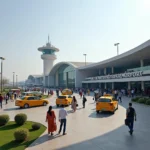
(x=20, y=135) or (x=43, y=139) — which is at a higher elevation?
(x=20, y=135)

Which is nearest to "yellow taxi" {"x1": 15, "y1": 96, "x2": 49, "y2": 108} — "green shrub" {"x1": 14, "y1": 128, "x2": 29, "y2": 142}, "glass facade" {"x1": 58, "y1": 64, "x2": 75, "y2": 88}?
"green shrub" {"x1": 14, "y1": 128, "x2": 29, "y2": 142}

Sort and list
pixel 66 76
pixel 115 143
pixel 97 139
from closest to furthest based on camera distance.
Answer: pixel 115 143 < pixel 97 139 < pixel 66 76

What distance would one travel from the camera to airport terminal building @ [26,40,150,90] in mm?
33875

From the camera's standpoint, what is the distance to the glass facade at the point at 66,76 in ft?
233

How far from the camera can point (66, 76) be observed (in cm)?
7775

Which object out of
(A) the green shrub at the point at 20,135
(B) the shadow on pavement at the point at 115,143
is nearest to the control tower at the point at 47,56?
(B) the shadow on pavement at the point at 115,143

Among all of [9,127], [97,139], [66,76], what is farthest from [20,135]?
[66,76]

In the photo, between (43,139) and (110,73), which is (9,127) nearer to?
(43,139)

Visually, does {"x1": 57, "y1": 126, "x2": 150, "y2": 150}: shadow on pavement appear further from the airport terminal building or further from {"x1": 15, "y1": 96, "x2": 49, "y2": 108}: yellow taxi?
the airport terminal building

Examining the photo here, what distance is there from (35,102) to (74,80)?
1778 inches

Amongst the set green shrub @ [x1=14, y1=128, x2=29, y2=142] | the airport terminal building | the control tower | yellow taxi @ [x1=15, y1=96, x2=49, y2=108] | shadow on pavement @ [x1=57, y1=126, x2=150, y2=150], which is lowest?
shadow on pavement @ [x1=57, y1=126, x2=150, y2=150]

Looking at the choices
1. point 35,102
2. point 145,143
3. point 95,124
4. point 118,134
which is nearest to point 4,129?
point 95,124

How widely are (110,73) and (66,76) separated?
23457 mm

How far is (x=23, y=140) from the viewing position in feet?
30.3
